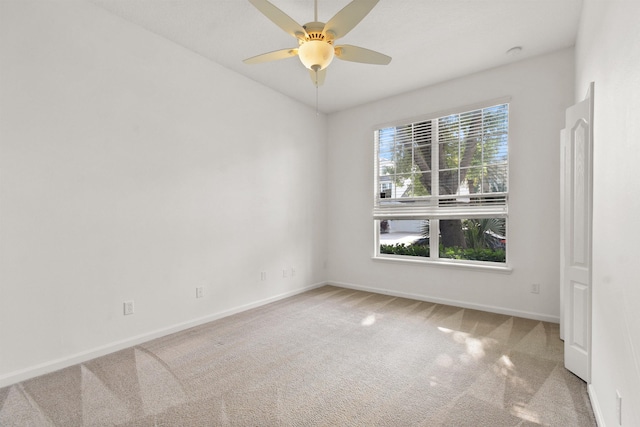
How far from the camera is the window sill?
380cm

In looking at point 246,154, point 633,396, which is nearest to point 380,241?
point 246,154

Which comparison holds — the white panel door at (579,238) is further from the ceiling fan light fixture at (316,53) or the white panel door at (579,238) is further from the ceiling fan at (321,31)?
the ceiling fan light fixture at (316,53)

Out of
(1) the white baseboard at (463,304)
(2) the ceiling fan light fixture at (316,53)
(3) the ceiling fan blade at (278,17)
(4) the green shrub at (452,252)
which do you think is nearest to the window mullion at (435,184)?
(4) the green shrub at (452,252)

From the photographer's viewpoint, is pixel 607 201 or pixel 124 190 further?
pixel 124 190

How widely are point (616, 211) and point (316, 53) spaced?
195 centimetres

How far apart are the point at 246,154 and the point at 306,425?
3.16 meters

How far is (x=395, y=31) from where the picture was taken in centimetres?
300

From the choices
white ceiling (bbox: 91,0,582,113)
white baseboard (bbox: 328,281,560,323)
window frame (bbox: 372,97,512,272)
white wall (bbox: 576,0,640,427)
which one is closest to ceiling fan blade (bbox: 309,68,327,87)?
white ceiling (bbox: 91,0,582,113)

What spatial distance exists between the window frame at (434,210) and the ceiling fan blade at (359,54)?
216cm

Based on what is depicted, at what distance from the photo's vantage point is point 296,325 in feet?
11.3

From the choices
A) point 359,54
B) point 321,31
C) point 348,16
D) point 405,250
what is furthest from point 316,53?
point 405,250

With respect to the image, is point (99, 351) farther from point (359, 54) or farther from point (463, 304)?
point (463, 304)

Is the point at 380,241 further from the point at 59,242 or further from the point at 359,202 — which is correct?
the point at 59,242

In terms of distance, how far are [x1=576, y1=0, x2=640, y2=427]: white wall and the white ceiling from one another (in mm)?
929
